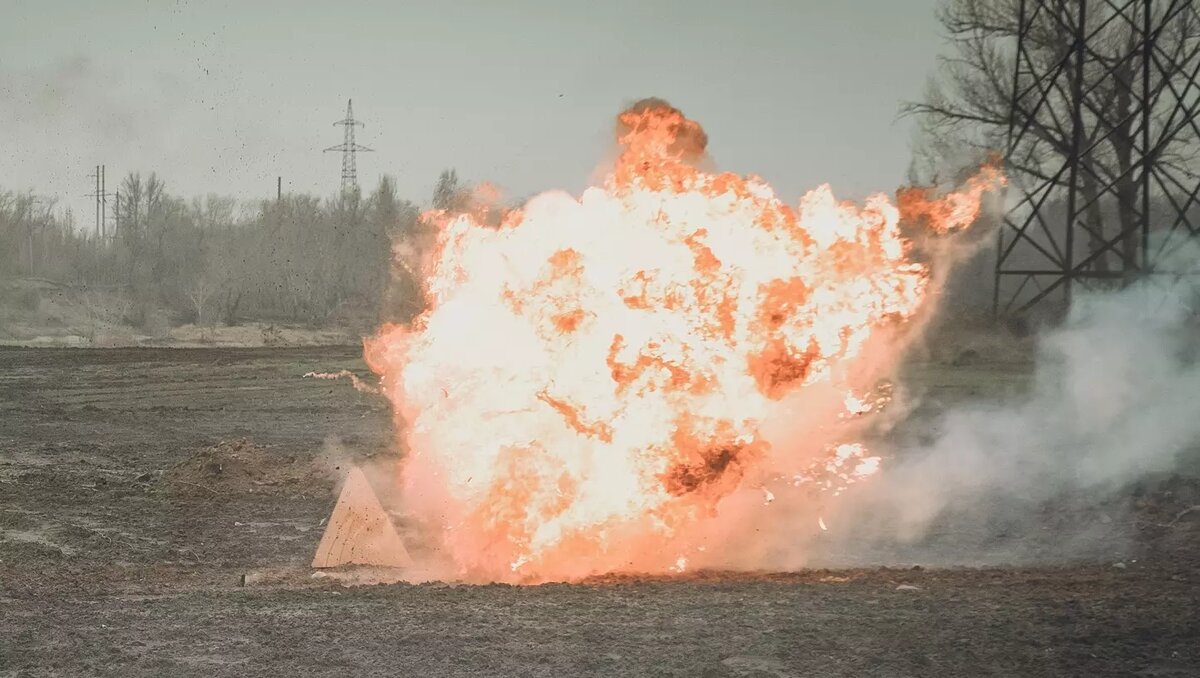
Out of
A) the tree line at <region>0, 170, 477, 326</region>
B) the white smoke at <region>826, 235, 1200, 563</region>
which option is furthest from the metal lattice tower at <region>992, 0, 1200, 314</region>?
the tree line at <region>0, 170, 477, 326</region>

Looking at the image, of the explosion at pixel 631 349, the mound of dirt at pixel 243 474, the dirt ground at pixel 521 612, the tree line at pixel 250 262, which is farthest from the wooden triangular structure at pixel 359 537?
the tree line at pixel 250 262

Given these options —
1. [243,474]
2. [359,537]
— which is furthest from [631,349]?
[243,474]

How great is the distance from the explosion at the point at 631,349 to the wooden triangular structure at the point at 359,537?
0.56 m

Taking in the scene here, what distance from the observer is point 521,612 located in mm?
7625

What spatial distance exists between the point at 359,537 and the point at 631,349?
332 centimetres

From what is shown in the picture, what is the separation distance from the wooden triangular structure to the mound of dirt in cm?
368

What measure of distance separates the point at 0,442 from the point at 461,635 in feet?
45.3

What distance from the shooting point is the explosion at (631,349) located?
9.18 meters

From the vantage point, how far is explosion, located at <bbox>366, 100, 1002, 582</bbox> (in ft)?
30.1

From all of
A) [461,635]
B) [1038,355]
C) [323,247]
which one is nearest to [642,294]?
[461,635]

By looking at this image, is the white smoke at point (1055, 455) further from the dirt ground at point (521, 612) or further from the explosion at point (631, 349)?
the explosion at point (631, 349)

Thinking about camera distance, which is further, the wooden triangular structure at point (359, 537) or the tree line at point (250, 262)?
the tree line at point (250, 262)

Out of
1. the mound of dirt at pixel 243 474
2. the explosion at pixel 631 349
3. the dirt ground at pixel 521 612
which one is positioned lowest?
the mound of dirt at pixel 243 474

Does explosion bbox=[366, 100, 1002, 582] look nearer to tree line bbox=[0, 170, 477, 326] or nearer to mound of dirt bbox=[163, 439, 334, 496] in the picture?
mound of dirt bbox=[163, 439, 334, 496]
